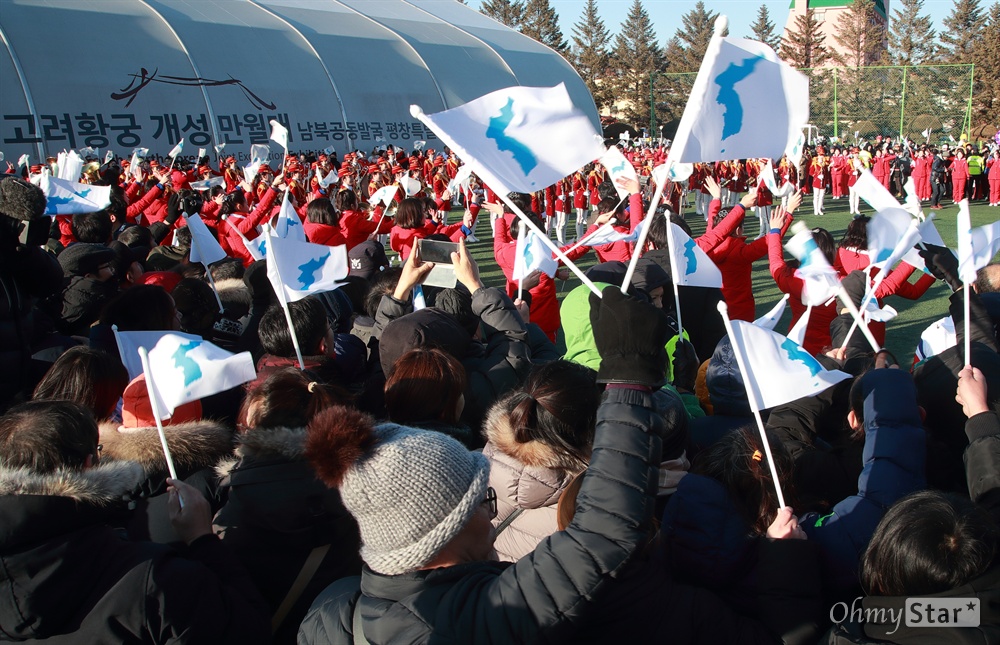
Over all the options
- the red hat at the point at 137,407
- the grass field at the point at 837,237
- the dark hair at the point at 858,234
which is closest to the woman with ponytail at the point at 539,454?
the red hat at the point at 137,407

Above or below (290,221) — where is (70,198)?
above

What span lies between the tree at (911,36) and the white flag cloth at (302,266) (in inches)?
2956

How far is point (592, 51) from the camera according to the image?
7256 cm

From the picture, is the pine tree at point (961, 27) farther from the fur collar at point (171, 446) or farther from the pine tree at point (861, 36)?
the fur collar at point (171, 446)

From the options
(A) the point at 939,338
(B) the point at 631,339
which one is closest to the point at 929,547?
(B) the point at 631,339

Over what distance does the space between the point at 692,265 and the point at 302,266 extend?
7.05 ft

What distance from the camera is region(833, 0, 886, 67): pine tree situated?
62875 mm

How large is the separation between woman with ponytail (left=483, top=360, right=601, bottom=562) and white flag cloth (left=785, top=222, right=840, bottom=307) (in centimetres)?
167

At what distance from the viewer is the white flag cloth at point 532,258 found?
16.0 ft

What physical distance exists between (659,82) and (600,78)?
7382mm

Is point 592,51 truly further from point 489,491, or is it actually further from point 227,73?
point 489,491

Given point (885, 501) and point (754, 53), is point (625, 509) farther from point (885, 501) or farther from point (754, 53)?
point (754, 53)

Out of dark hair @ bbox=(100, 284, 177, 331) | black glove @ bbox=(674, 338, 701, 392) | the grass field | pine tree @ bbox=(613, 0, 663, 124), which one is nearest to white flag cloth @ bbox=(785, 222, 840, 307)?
black glove @ bbox=(674, 338, 701, 392)

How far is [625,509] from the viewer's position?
4.91ft
